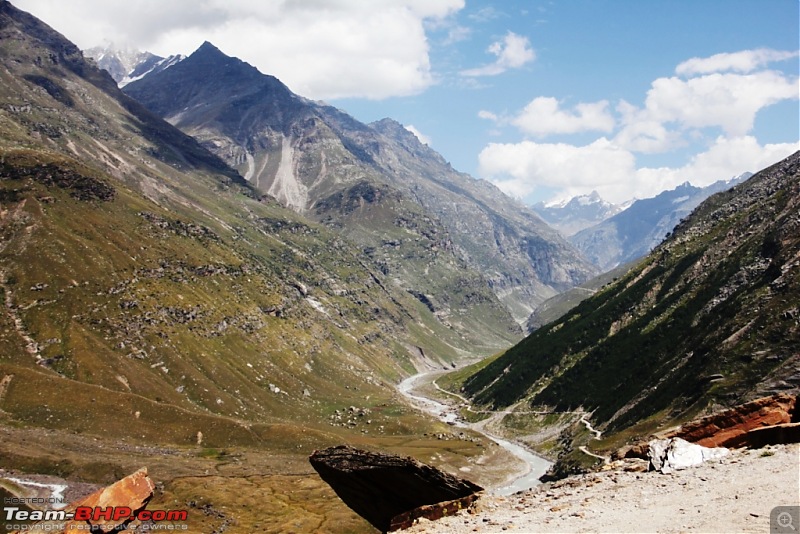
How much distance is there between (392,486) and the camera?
31.7 m

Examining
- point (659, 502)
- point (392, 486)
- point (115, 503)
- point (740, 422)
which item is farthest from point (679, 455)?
point (115, 503)

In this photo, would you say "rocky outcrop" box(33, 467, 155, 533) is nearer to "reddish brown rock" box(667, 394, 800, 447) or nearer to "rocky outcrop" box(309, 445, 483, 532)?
"rocky outcrop" box(309, 445, 483, 532)

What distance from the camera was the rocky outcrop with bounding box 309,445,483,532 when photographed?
92.6 ft

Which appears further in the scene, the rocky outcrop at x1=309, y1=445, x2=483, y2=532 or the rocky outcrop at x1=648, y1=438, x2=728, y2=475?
the rocky outcrop at x1=309, y1=445, x2=483, y2=532

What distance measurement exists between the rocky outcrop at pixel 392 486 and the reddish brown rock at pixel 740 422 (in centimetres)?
1185

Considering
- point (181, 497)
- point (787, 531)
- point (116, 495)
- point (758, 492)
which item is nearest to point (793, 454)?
point (758, 492)

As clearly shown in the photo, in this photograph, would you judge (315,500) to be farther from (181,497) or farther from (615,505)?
(615,505)

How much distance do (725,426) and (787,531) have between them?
36.8ft

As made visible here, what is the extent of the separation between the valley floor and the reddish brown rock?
2.18 m

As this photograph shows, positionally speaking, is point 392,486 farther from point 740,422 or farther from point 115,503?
point 740,422

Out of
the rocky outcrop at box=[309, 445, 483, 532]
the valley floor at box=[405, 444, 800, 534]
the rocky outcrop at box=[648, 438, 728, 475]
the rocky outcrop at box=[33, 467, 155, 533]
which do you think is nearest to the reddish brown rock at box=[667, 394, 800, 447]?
the rocky outcrop at box=[648, 438, 728, 475]

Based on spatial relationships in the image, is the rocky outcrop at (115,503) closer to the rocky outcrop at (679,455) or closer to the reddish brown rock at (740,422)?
the rocky outcrop at (679,455)

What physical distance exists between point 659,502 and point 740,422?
28.9ft

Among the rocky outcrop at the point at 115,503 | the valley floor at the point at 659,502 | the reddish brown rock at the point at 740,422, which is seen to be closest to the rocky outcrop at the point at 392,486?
the valley floor at the point at 659,502
